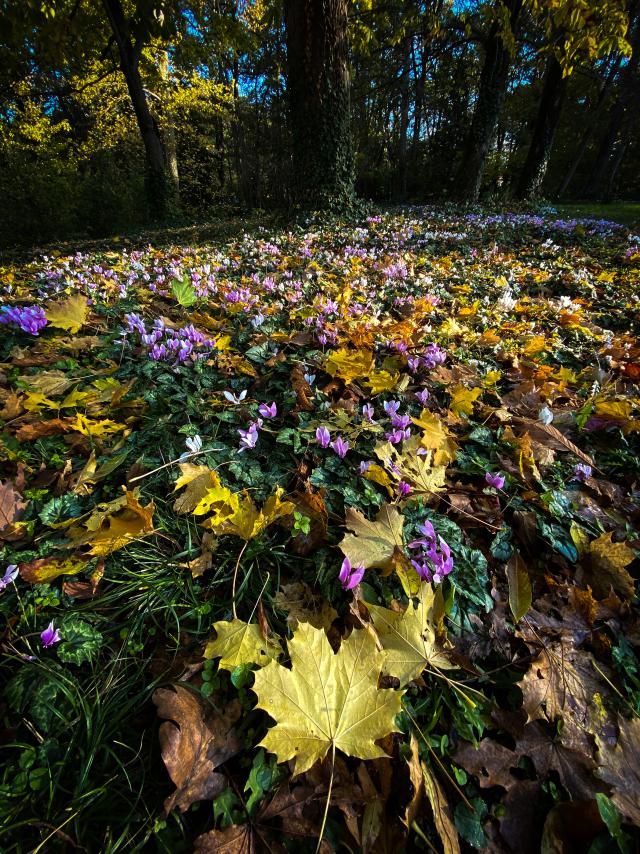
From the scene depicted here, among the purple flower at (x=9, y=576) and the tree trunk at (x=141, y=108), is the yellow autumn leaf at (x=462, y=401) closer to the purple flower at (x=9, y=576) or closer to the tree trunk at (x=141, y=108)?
the purple flower at (x=9, y=576)

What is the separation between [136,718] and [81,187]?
62.6 ft

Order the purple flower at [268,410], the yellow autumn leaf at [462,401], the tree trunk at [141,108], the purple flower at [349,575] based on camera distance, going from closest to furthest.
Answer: the purple flower at [349,575]
the purple flower at [268,410]
the yellow autumn leaf at [462,401]
the tree trunk at [141,108]

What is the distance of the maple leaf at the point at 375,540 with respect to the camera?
1325mm

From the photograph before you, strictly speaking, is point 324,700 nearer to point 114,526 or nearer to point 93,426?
point 114,526

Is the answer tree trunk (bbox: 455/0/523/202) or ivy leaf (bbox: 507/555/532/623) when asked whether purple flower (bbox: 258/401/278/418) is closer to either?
ivy leaf (bbox: 507/555/532/623)

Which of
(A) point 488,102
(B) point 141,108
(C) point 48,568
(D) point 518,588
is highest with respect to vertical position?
(B) point 141,108

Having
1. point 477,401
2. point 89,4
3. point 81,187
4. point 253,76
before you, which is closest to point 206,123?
point 253,76

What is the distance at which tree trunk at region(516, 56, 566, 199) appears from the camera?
12586mm

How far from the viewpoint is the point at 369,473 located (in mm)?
1663

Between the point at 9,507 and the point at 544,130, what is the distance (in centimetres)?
1743

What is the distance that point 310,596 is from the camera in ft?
4.42

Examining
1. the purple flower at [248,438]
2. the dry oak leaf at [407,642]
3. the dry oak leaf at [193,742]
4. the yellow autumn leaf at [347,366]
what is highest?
the yellow autumn leaf at [347,366]

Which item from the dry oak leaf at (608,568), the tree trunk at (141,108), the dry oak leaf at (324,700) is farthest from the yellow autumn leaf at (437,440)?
the tree trunk at (141,108)

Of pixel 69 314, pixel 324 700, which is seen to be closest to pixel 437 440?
pixel 324 700
